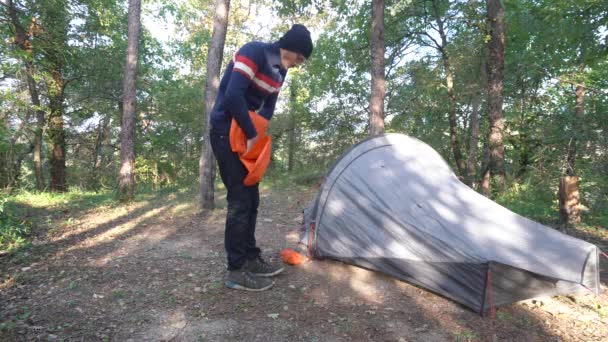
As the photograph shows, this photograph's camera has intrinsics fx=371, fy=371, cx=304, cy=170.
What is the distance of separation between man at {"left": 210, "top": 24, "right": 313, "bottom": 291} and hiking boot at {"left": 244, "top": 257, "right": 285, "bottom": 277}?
2.1 inches

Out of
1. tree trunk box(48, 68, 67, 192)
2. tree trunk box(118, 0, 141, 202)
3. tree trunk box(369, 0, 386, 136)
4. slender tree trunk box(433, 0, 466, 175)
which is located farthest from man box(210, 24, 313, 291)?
tree trunk box(48, 68, 67, 192)

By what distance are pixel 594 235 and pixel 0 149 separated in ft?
37.2

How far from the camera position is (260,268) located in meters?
3.51

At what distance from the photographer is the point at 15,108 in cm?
606

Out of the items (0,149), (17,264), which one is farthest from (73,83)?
(17,264)

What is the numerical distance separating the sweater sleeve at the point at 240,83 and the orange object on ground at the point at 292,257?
1.65 m

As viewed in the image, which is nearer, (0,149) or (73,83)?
(0,149)

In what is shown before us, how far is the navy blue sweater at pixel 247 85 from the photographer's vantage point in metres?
2.83

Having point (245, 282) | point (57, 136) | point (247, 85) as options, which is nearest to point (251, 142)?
point (247, 85)

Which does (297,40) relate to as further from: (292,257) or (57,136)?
(57,136)

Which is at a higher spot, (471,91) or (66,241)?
(471,91)

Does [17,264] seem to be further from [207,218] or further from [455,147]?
[455,147]

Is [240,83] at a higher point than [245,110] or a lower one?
higher

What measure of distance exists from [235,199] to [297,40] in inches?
54.8
